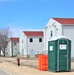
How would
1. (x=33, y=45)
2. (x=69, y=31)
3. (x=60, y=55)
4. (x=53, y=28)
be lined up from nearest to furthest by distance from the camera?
(x=60, y=55)
(x=69, y=31)
(x=53, y=28)
(x=33, y=45)

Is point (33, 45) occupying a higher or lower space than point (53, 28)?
lower

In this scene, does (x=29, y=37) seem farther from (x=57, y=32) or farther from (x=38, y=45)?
(x=57, y=32)

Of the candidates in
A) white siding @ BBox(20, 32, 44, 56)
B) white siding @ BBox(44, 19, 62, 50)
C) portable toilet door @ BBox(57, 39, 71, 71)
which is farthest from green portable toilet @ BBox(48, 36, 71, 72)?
white siding @ BBox(20, 32, 44, 56)

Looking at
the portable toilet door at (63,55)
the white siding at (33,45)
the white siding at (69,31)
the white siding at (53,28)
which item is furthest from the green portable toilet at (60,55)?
the white siding at (33,45)

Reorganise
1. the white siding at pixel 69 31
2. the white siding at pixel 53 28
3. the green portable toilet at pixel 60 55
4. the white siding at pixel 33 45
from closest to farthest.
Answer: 1. the green portable toilet at pixel 60 55
2. the white siding at pixel 69 31
3. the white siding at pixel 53 28
4. the white siding at pixel 33 45

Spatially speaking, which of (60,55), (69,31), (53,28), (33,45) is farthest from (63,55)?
(33,45)

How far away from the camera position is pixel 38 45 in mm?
92812

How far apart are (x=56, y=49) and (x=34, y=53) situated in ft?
207

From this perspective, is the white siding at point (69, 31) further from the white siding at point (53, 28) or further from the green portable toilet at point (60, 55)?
the green portable toilet at point (60, 55)

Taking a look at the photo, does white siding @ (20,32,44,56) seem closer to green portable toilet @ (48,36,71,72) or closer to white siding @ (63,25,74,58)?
white siding @ (63,25,74,58)

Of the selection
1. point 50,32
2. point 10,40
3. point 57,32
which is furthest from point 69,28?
point 10,40

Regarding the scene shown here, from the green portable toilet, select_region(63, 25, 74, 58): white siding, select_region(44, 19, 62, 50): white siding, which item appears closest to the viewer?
the green portable toilet

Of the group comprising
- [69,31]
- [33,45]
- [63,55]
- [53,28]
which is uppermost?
[53,28]

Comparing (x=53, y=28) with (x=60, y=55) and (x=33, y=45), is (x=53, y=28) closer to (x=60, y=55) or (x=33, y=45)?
(x=33, y=45)
